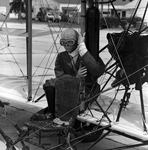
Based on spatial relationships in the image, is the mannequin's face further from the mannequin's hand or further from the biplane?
the biplane

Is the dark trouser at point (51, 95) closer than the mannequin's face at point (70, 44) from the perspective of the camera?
No

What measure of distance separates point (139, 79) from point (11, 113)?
8.73 ft

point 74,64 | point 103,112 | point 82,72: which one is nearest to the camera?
point 103,112

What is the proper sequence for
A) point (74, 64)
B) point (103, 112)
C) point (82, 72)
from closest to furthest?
point (103, 112) → point (82, 72) → point (74, 64)

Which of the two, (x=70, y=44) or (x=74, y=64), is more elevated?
(x=70, y=44)

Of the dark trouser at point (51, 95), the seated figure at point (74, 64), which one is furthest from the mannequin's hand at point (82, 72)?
the dark trouser at point (51, 95)

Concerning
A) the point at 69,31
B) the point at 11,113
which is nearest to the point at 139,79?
the point at 69,31

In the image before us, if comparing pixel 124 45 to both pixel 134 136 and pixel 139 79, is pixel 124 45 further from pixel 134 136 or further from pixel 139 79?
pixel 134 136

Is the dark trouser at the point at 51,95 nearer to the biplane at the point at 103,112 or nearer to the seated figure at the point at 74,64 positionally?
the seated figure at the point at 74,64

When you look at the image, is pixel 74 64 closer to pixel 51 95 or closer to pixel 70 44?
pixel 70 44

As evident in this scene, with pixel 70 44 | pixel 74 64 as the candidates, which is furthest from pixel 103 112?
pixel 70 44

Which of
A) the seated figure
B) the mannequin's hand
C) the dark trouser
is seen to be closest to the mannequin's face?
the seated figure

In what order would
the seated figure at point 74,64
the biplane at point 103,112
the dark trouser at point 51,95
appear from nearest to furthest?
1. the biplane at point 103,112
2. the seated figure at point 74,64
3. the dark trouser at point 51,95

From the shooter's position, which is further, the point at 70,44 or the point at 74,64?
the point at 74,64
